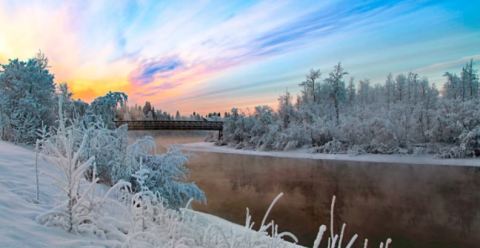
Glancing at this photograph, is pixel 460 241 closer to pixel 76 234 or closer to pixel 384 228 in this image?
pixel 384 228

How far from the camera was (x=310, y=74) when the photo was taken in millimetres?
60844

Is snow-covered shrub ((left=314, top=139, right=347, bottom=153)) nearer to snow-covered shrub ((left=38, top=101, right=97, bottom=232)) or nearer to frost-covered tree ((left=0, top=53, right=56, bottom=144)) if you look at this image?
frost-covered tree ((left=0, top=53, right=56, bottom=144))

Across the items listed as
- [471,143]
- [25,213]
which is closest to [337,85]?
[471,143]

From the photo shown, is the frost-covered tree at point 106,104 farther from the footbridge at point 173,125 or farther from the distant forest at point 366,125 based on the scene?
the footbridge at point 173,125

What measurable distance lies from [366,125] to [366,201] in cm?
2735

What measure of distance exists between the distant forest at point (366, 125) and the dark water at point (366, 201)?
38.8ft

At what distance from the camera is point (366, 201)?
54.3ft

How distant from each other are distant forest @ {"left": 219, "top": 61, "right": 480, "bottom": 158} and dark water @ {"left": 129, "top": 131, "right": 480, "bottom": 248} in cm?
1183

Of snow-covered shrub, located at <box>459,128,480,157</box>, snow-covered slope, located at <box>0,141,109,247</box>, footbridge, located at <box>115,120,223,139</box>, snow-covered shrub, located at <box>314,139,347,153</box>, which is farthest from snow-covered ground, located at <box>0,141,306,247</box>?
footbridge, located at <box>115,120,223,139</box>

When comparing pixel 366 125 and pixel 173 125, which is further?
pixel 173 125

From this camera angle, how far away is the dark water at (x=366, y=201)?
12258mm

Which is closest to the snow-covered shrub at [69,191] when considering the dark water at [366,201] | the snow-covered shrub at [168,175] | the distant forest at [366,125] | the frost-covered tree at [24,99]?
the snow-covered shrub at [168,175]

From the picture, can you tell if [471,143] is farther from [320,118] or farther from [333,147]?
[320,118]

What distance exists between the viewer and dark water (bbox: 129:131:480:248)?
12.3 meters
